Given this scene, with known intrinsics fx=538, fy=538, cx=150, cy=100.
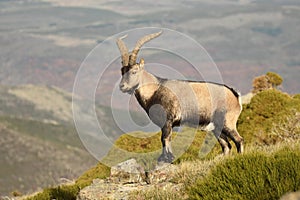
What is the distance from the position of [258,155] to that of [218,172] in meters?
1.03

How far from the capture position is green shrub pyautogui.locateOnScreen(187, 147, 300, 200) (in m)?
10.9

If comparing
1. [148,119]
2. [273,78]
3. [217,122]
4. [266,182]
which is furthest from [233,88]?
[273,78]

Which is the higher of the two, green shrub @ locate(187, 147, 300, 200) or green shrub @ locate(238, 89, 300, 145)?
green shrub @ locate(187, 147, 300, 200)

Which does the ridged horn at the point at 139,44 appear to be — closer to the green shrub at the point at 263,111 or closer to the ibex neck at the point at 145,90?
the ibex neck at the point at 145,90

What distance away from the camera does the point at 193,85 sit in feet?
54.5

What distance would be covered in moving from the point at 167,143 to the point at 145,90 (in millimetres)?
1700

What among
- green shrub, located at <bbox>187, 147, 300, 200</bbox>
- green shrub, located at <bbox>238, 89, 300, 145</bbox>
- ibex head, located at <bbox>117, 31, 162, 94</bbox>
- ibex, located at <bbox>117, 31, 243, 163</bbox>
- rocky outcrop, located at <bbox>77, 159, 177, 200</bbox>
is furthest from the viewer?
green shrub, located at <bbox>238, 89, 300, 145</bbox>

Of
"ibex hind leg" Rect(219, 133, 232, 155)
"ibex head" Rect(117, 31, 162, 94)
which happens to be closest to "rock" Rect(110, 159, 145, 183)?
"ibex head" Rect(117, 31, 162, 94)

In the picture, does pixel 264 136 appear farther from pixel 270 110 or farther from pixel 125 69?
pixel 125 69

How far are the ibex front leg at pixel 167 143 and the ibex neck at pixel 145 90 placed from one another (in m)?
0.92

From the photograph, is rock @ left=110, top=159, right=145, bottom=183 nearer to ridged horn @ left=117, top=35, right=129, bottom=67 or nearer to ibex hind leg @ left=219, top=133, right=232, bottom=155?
ibex hind leg @ left=219, top=133, right=232, bottom=155

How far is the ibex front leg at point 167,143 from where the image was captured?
15617 millimetres

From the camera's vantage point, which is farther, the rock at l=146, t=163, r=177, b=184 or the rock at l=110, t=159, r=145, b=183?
the rock at l=110, t=159, r=145, b=183

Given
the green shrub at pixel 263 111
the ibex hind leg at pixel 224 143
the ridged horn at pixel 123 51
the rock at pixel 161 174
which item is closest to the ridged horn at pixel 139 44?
the ridged horn at pixel 123 51
